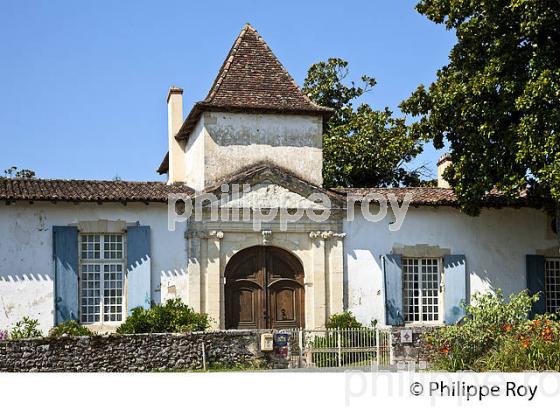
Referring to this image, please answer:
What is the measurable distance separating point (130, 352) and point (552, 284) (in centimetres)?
1207

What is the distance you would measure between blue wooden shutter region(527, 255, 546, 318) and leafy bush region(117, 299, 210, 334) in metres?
8.84

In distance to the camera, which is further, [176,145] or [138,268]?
[176,145]

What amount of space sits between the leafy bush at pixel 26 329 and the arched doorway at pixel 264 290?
4640mm

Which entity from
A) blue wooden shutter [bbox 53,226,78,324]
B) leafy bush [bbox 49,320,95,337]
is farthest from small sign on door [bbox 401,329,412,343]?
blue wooden shutter [bbox 53,226,78,324]

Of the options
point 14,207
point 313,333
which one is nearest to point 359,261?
point 313,333

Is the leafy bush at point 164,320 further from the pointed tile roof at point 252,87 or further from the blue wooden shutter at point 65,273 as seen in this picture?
the pointed tile roof at point 252,87

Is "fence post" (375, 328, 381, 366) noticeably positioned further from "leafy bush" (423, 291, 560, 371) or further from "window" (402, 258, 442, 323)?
"window" (402, 258, 442, 323)

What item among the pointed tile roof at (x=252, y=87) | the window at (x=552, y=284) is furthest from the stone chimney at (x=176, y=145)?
the window at (x=552, y=284)

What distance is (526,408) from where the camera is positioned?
13.6m

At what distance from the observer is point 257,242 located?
23.9 m

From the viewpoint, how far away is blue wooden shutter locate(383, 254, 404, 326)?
79.9ft

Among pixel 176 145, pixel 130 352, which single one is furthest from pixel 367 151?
pixel 130 352

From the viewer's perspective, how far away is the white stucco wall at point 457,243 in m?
24.4

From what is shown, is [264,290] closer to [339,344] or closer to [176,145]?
[339,344]
